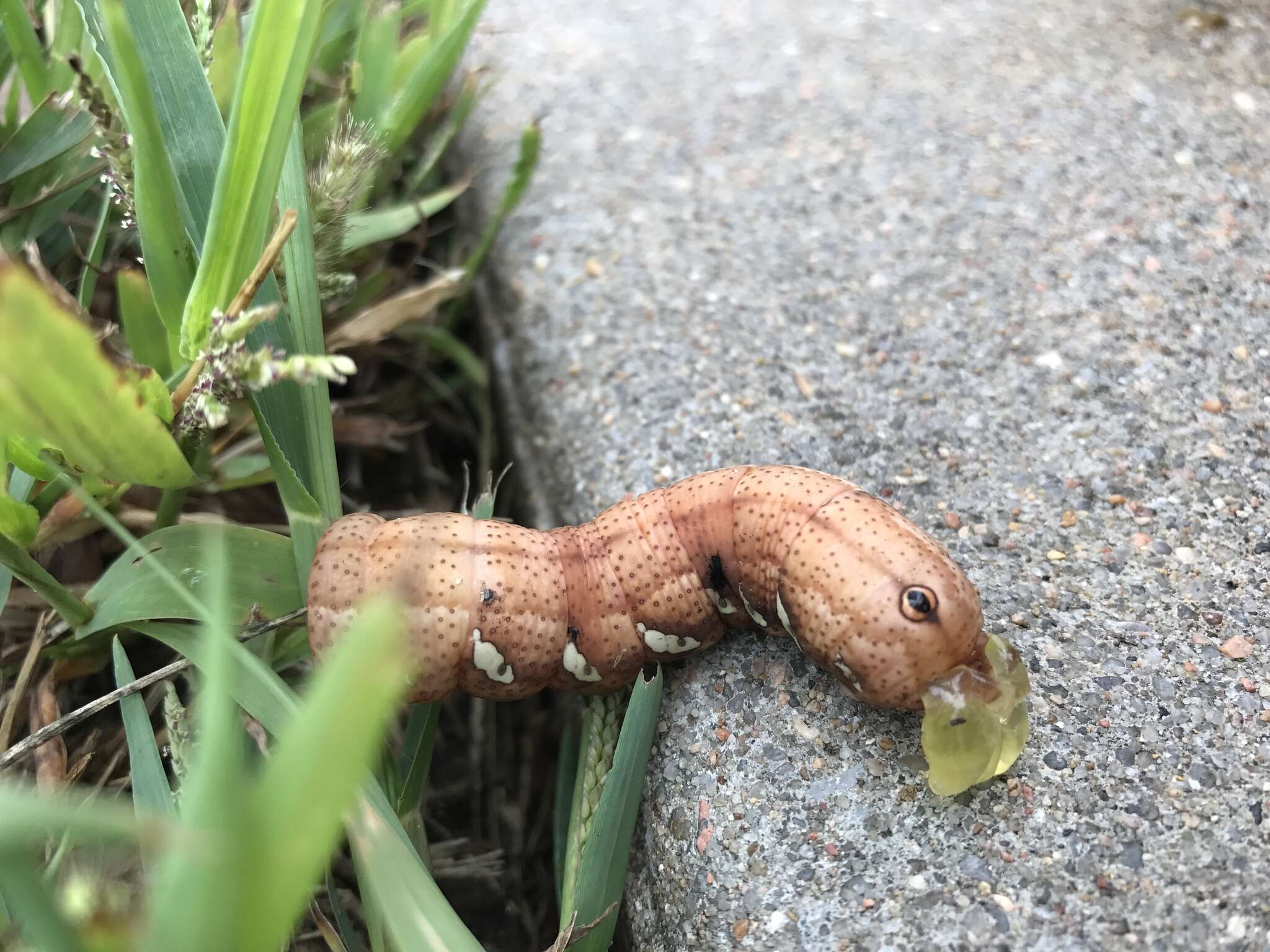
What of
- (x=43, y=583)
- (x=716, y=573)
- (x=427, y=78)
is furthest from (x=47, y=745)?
(x=427, y=78)

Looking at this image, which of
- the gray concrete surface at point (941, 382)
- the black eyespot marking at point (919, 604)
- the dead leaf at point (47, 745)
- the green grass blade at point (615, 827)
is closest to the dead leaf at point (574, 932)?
the green grass blade at point (615, 827)

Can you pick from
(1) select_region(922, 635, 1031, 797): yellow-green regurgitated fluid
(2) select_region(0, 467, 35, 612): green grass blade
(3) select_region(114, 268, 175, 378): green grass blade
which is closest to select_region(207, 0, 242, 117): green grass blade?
(3) select_region(114, 268, 175, 378): green grass blade

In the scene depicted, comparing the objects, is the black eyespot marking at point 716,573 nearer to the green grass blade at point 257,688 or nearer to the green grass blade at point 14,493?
the green grass blade at point 257,688

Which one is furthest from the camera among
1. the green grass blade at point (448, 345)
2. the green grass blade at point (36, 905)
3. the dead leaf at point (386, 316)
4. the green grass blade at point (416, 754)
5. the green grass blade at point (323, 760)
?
the green grass blade at point (448, 345)

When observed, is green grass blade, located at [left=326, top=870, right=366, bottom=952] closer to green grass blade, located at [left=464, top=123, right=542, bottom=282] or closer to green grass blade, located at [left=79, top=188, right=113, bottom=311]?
green grass blade, located at [left=79, top=188, right=113, bottom=311]

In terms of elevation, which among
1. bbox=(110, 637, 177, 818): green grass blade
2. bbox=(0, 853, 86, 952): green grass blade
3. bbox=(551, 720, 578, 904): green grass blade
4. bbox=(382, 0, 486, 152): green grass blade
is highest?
bbox=(382, 0, 486, 152): green grass blade

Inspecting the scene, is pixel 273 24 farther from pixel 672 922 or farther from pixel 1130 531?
pixel 1130 531

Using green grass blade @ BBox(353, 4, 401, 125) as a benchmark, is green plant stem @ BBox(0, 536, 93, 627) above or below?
below

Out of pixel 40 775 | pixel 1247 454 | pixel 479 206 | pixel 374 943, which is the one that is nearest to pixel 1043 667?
pixel 1247 454
